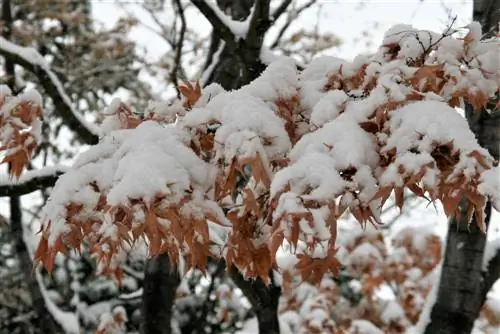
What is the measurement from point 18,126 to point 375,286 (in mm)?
6271

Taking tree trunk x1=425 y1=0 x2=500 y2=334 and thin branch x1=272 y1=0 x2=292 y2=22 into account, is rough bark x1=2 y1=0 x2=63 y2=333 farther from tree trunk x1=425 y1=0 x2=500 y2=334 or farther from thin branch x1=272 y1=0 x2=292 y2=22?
tree trunk x1=425 y1=0 x2=500 y2=334

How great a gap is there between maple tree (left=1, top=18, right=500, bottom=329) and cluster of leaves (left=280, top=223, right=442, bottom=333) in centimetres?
456

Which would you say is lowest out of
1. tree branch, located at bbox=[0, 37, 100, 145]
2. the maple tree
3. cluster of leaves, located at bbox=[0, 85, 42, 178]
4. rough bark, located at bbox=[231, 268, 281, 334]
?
rough bark, located at bbox=[231, 268, 281, 334]

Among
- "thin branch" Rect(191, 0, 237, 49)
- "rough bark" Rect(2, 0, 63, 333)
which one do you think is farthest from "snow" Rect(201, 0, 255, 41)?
"rough bark" Rect(2, 0, 63, 333)

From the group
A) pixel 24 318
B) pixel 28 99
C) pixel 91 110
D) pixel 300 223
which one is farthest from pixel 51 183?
pixel 91 110

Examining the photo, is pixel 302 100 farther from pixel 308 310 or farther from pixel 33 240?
pixel 308 310

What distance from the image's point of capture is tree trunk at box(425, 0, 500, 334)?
10.2ft

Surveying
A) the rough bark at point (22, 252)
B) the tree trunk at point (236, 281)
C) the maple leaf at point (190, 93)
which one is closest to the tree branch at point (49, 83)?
the rough bark at point (22, 252)

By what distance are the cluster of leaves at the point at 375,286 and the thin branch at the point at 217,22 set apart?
12.9ft

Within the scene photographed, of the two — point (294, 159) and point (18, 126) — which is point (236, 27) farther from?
point (294, 159)

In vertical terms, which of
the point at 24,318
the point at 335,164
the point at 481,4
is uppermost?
the point at 481,4

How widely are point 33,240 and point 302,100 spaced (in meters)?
4.05

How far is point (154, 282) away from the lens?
4.12 meters

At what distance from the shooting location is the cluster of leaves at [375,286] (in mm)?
7222
